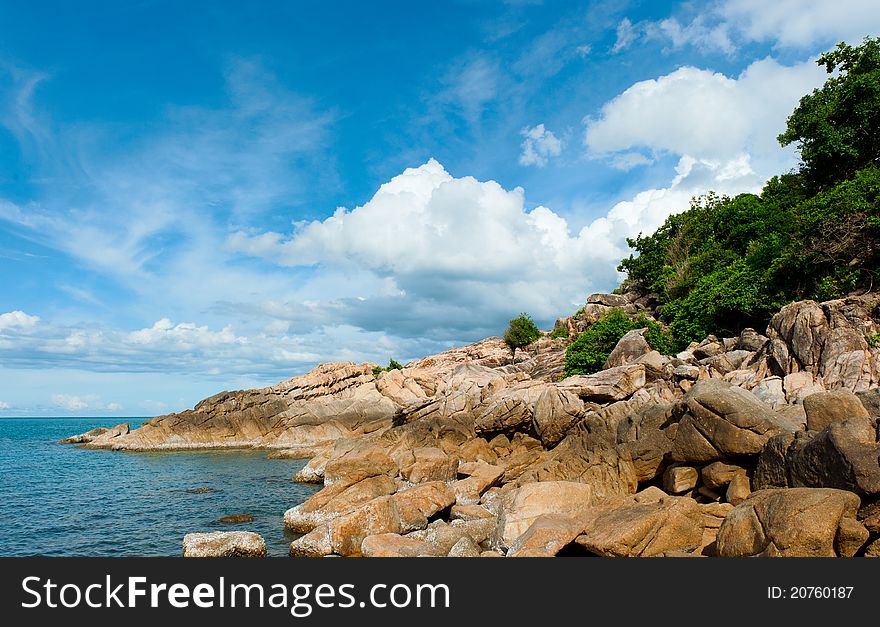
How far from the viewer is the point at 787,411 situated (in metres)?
19.9

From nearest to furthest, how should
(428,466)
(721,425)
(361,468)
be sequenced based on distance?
(721,425) < (361,468) < (428,466)

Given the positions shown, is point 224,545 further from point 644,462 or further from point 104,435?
point 104,435

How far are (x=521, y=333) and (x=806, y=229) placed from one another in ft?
154

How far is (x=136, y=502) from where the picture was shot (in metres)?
30.3

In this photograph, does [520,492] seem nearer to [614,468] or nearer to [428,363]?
[614,468]

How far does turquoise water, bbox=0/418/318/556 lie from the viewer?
2236 cm

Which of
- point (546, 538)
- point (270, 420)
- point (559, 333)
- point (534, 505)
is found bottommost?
point (546, 538)

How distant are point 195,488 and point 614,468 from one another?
25.8 meters

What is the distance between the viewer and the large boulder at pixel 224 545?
17891 mm

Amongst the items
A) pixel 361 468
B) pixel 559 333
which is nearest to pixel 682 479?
pixel 361 468

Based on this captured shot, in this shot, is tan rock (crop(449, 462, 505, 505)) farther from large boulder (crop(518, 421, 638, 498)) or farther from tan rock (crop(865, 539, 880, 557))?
tan rock (crop(865, 539, 880, 557))

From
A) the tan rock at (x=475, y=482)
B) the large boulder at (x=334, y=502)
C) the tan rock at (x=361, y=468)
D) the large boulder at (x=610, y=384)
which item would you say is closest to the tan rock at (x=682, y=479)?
the tan rock at (x=475, y=482)

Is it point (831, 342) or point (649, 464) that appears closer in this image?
point (649, 464)

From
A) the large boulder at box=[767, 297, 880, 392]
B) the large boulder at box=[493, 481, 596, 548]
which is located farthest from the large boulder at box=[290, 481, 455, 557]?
the large boulder at box=[767, 297, 880, 392]
